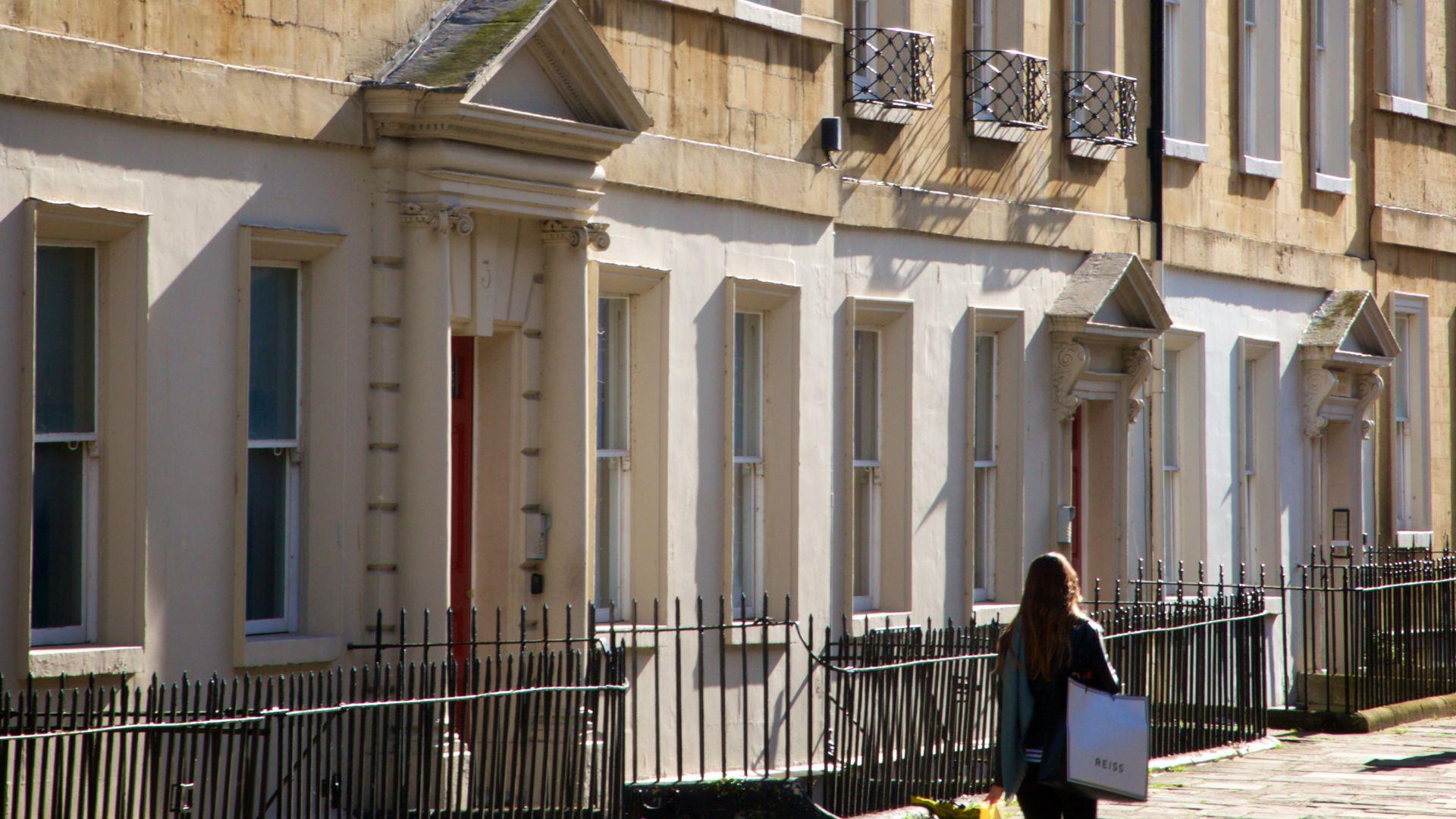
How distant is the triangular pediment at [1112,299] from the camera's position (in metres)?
18.0

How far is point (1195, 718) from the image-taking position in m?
16.0

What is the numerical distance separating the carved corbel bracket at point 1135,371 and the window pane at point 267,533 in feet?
30.8

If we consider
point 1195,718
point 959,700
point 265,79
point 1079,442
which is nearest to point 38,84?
point 265,79

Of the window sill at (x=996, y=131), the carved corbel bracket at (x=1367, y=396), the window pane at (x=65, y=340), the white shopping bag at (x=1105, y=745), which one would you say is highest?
the window sill at (x=996, y=131)

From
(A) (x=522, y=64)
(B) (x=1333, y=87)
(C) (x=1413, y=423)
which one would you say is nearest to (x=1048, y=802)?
(A) (x=522, y=64)

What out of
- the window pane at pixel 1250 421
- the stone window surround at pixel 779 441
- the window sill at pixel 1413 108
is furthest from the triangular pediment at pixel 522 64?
the window sill at pixel 1413 108

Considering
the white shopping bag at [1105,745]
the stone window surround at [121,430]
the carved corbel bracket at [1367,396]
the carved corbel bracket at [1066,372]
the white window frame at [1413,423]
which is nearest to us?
the white shopping bag at [1105,745]

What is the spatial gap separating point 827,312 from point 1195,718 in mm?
4014

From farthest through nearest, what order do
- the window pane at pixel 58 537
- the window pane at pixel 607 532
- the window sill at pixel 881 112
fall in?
1. the window sill at pixel 881 112
2. the window pane at pixel 607 532
3. the window pane at pixel 58 537

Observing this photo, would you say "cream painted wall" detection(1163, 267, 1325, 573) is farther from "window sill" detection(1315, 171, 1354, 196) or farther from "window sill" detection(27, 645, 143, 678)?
"window sill" detection(27, 645, 143, 678)

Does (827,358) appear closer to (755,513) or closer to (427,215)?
(755,513)

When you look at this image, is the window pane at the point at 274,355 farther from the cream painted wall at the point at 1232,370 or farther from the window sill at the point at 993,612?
the cream painted wall at the point at 1232,370

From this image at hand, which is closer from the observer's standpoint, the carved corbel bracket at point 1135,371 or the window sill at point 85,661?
the window sill at point 85,661

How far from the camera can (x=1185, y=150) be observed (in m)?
20.0
